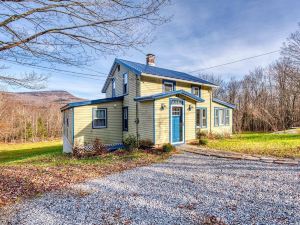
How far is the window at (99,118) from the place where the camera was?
13117 mm

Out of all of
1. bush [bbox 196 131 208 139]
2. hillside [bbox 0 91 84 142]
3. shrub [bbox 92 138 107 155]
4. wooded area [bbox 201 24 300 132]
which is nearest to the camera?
shrub [bbox 92 138 107 155]

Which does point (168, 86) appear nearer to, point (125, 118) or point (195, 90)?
point (195, 90)

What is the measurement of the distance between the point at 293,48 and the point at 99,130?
68.5 feet

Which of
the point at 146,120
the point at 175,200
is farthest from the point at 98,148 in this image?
the point at 175,200

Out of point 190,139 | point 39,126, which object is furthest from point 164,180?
point 39,126

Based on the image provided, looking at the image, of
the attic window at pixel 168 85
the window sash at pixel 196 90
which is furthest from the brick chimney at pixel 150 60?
the window sash at pixel 196 90

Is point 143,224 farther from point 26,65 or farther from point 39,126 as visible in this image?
point 39,126

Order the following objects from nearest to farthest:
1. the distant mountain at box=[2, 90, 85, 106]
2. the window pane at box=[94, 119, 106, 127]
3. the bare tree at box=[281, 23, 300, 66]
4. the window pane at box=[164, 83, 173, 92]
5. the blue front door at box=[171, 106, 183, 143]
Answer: the distant mountain at box=[2, 90, 85, 106] → the blue front door at box=[171, 106, 183, 143] → the window pane at box=[94, 119, 106, 127] → the window pane at box=[164, 83, 173, 92] → the bare tree at box=[281, 23, 300, 66]

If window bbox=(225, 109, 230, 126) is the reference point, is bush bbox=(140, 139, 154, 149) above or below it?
below

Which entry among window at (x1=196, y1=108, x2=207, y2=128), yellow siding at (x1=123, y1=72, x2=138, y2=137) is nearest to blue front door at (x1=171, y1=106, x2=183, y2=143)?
yellow siding at (x1=123, y1=72, x2=138, y2=137)

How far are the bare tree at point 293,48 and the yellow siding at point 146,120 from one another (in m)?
17.6

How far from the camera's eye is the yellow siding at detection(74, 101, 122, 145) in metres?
12.5

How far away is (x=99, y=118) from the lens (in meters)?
13.3

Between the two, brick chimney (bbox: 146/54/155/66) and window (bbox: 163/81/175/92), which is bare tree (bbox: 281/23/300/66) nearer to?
brick chimney (bbox: 146/54/155/66)
